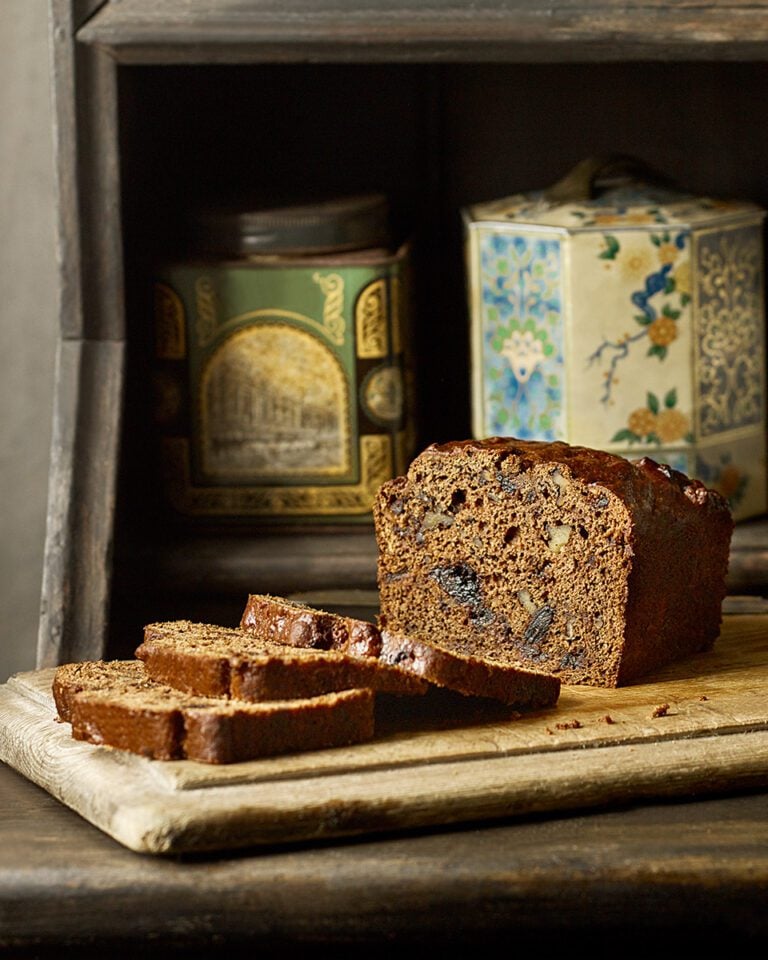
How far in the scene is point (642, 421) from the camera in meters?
1.99

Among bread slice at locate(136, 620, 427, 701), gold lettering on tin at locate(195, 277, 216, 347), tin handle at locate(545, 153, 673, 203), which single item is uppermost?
tin handle at locate(545, 153, 673, 203)

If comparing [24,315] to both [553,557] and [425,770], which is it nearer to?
[553,557]

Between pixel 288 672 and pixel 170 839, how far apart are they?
0.20 m

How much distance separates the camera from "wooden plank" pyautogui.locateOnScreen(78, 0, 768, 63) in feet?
5.83

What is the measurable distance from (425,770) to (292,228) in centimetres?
82

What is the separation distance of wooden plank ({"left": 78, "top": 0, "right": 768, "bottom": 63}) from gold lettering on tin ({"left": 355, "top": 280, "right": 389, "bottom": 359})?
30 centimetres

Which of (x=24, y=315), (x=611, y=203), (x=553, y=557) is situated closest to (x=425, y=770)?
(x=553, y=557)

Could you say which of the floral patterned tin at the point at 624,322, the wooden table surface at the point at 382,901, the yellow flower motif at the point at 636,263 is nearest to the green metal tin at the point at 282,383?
the floral patterned tin at the point at 624,322

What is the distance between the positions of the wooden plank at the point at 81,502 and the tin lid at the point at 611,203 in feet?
1.60

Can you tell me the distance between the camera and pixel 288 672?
142 centimetres

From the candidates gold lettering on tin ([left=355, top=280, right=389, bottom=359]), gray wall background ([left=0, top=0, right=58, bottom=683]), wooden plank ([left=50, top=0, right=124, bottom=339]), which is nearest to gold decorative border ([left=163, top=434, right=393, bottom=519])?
gold lettering on tin ([left=355, top=280, right=389, bottom=359])

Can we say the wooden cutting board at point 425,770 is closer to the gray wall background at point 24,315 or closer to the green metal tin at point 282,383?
the green metal tin at point 282,383

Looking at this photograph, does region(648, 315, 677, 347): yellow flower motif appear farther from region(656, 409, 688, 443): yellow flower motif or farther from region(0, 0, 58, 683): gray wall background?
region(0, 0, 58, 683): gray wall background

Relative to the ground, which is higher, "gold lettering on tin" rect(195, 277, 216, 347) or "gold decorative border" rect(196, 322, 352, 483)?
"gold lettering on tin" rect(195, 277, 216, 347)
